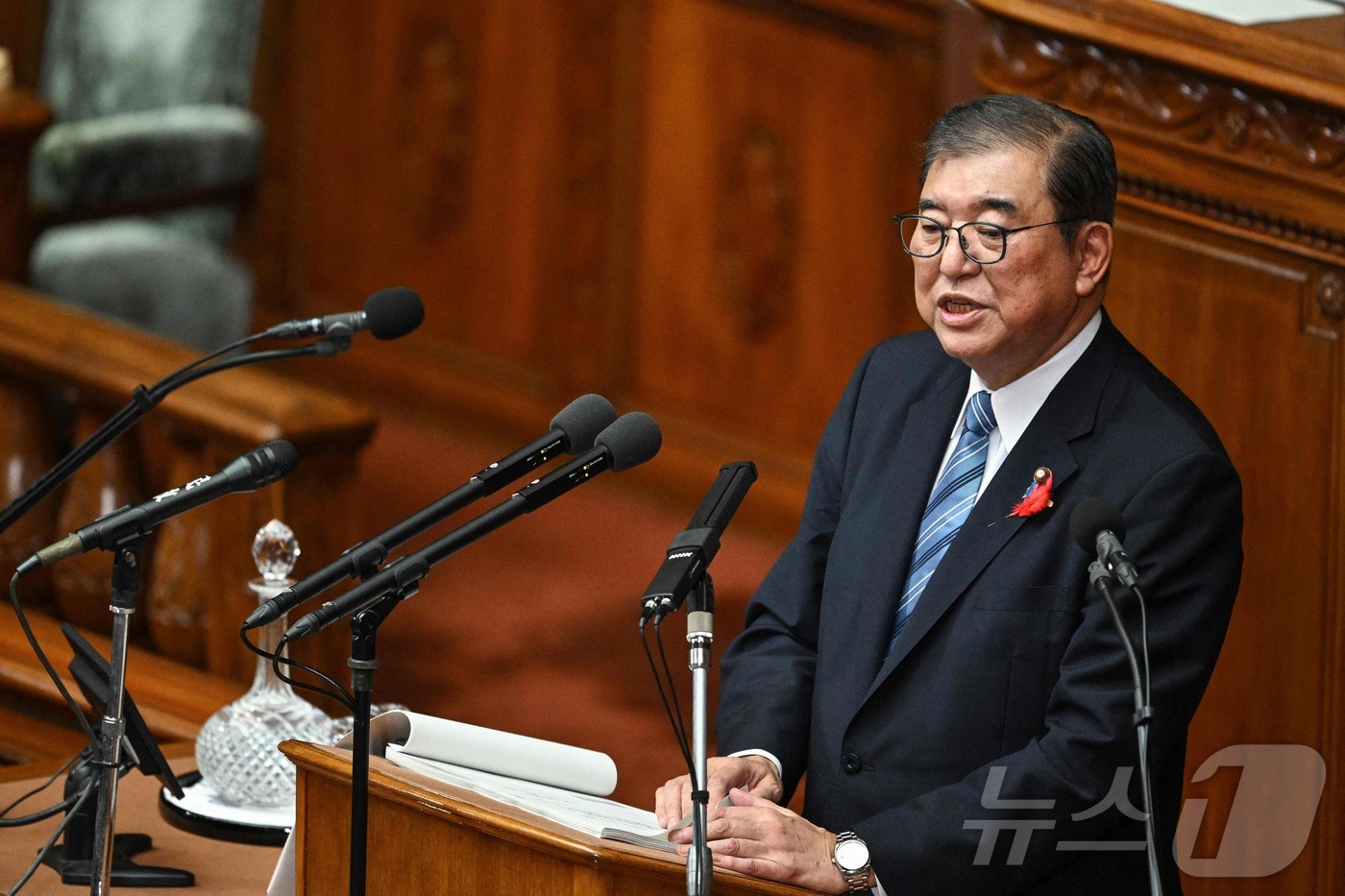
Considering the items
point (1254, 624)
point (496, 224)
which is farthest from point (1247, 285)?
point (496, 224)

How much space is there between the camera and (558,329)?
6.38 meters

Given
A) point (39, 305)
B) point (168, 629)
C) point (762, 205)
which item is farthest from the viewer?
point (762, 205)

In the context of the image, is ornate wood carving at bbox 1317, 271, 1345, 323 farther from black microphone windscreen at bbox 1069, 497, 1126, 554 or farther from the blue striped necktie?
black microphone windscreen at bbox 1069, 497, 1126, 554

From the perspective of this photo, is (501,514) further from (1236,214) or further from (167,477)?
(167,477)

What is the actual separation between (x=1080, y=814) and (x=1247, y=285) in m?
1.23

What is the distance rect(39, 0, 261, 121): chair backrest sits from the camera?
6074 millimetres

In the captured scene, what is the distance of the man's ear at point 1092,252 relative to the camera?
8.30ft

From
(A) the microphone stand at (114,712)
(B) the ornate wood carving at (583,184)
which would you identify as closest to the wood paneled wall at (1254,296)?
(A) the microphone stand at (114,712)

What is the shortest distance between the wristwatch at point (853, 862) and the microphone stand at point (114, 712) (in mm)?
849

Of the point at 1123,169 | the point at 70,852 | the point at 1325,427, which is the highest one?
the point at 1123,169

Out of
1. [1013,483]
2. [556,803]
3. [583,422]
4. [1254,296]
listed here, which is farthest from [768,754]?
[1254,296]

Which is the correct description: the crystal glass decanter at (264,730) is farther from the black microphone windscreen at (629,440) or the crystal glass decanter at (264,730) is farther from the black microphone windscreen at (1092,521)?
the black microphone windscreen at (1092,521)

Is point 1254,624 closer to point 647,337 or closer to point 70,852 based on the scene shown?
point 70,852

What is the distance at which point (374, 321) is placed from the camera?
2.67 m
